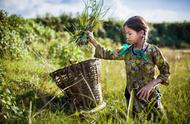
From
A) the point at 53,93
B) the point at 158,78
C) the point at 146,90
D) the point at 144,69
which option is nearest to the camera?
the point at 146,90

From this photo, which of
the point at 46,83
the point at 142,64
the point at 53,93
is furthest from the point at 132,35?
the point at 46,83

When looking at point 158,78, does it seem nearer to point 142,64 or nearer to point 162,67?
point 162,67

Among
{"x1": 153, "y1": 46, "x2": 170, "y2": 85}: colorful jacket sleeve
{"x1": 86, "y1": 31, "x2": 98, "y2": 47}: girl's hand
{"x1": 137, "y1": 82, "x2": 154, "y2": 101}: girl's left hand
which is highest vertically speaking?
{"x1": 86, "y1": 31, "x2": 98, "y2": 47}: girl's hand

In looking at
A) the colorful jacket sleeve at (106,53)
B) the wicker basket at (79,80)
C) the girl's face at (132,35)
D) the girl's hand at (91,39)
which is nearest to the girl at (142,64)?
the girl's face at (132,35)

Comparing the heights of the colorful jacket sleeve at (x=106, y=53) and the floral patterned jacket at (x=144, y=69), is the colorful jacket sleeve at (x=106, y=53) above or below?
above

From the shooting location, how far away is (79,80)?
149 inches

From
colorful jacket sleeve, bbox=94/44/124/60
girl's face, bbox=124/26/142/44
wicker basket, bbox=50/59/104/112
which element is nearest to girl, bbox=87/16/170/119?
girl's face, bbox=124/26/142/44

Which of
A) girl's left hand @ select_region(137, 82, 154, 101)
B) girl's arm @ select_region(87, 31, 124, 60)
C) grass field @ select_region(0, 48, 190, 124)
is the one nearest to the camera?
girl's left hand @ select_region(137, 82, 154, 101)

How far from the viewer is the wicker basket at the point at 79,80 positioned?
3.76 m

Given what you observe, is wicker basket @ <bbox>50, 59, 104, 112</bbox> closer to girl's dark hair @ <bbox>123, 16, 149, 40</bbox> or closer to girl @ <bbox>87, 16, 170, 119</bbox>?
girl @ <bbox>87, 16, 170, 119</bbox>

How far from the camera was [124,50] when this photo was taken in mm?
3457

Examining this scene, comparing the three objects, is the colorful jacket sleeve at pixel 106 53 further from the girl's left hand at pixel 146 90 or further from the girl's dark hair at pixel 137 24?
the girl's left hand at pixel 146 90

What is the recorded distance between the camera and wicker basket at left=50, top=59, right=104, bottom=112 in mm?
3762

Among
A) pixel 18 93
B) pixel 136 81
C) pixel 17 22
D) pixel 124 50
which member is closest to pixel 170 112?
pixel 136 81
